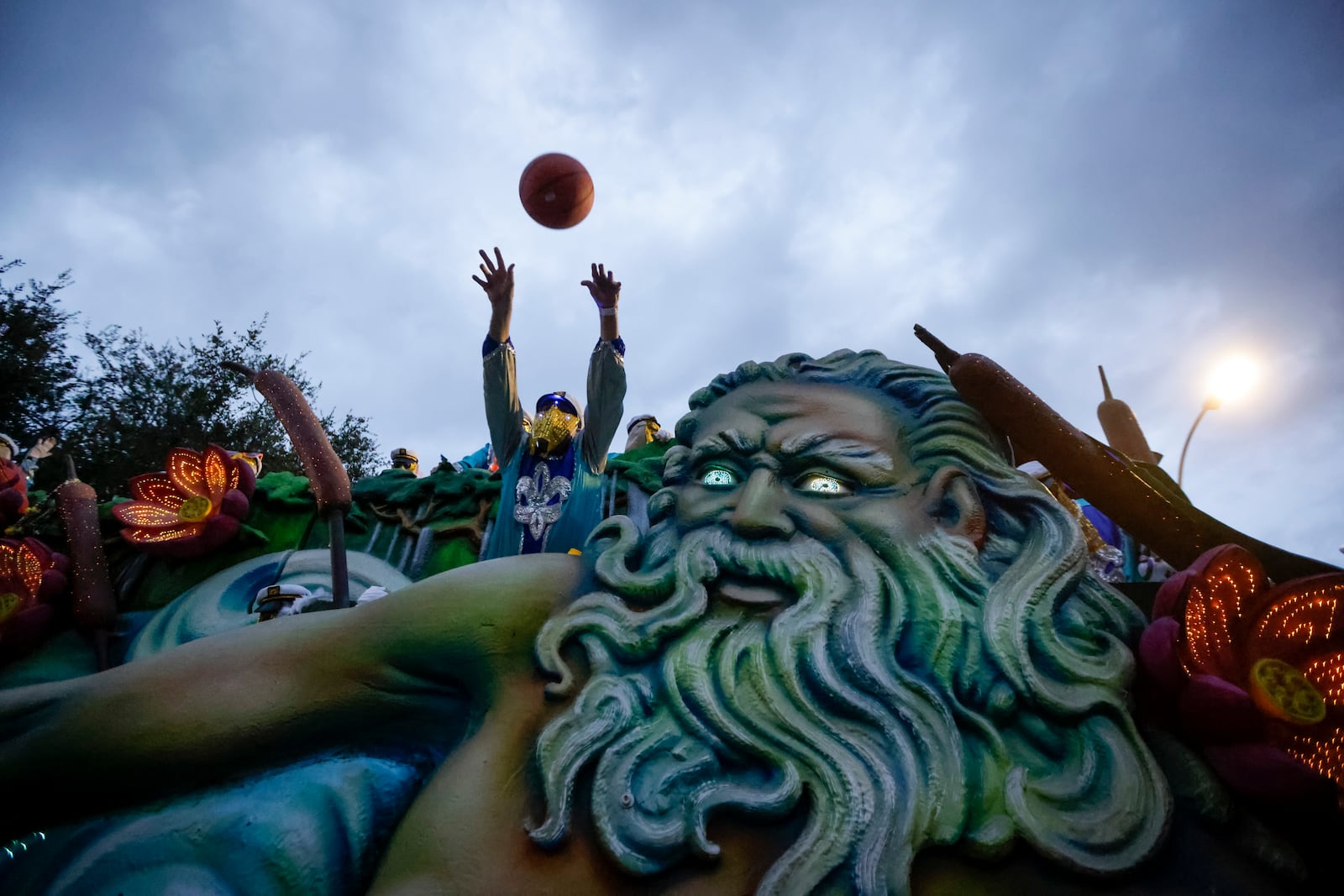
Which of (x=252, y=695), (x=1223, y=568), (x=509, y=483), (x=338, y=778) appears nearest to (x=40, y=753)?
(x=252, y=695)

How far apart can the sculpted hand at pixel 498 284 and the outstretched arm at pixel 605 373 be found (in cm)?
43

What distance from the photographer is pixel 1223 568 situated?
60.7 inches

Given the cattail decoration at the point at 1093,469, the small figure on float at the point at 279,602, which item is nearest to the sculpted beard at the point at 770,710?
the cattail decoration at the point at 1093,469

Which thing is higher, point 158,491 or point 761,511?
point 158,491

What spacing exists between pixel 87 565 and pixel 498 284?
8.37ft

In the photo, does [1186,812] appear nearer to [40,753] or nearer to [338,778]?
[338,778]

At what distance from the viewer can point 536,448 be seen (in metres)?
4.71

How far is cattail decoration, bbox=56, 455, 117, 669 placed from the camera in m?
3.89

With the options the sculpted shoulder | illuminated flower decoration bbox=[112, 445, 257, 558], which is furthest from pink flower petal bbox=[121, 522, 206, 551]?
the sculpted shoulder

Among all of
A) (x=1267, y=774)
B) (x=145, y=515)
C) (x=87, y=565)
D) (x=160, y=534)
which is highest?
(x=145, y=515)

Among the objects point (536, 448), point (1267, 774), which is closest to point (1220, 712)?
point (1267, 774)

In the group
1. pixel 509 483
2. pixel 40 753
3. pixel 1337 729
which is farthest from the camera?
pixel 509 483

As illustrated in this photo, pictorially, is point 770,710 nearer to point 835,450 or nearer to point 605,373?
point 835,450

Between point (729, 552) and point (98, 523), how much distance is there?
4.07m
